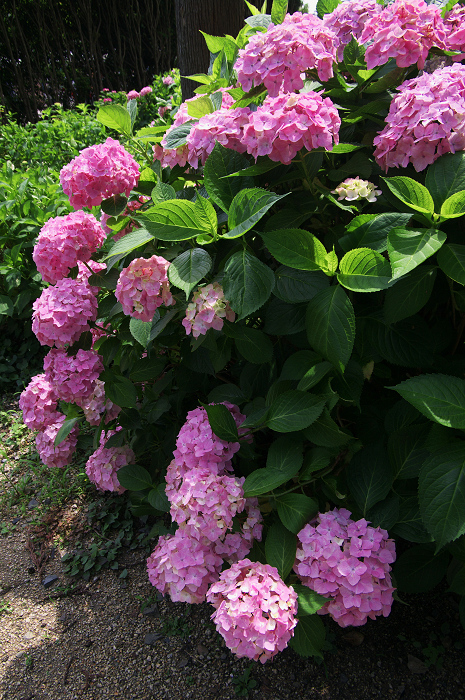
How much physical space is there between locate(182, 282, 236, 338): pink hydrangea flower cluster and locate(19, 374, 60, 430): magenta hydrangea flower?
109 cm

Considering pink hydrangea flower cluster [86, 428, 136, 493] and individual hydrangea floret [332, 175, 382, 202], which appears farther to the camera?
pink hydrangea flower cluster [86, 428, 136, 493]

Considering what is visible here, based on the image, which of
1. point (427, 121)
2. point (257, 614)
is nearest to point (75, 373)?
point (257, 614)

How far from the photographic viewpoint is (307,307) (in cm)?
123

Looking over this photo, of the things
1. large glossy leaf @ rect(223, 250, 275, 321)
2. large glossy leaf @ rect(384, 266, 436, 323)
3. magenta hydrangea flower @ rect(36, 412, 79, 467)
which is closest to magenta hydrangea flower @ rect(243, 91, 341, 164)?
large glossy leaf @ rect(223, 250, 275, 321)

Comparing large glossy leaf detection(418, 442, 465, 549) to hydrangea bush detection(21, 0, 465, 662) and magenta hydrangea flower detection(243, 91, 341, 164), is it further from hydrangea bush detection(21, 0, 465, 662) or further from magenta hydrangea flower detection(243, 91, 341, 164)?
magenta hydrangea flower detection(243, 91, 341, 164)

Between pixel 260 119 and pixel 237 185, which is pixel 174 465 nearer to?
pixel 237 185

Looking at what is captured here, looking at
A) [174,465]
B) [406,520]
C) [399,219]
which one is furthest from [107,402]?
[399,219]

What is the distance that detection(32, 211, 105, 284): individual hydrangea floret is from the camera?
1699 mm

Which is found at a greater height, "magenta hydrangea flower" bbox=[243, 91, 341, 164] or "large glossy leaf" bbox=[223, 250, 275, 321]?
"magenta hydrangea flower" bbox=[243, 91, 341, 164]

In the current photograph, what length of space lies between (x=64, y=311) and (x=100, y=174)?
46cm

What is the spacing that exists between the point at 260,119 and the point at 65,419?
1.48 metres

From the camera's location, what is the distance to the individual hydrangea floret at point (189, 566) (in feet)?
4.36

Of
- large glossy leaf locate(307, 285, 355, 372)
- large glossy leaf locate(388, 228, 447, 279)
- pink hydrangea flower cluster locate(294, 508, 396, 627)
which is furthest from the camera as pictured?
pink hydrangea flower cluster locate(294, 508, 396, 627)

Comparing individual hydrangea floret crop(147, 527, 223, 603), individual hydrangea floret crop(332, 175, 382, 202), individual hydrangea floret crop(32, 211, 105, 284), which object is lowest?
individual hydrangea floret crop(147, 527, 223, 603)
